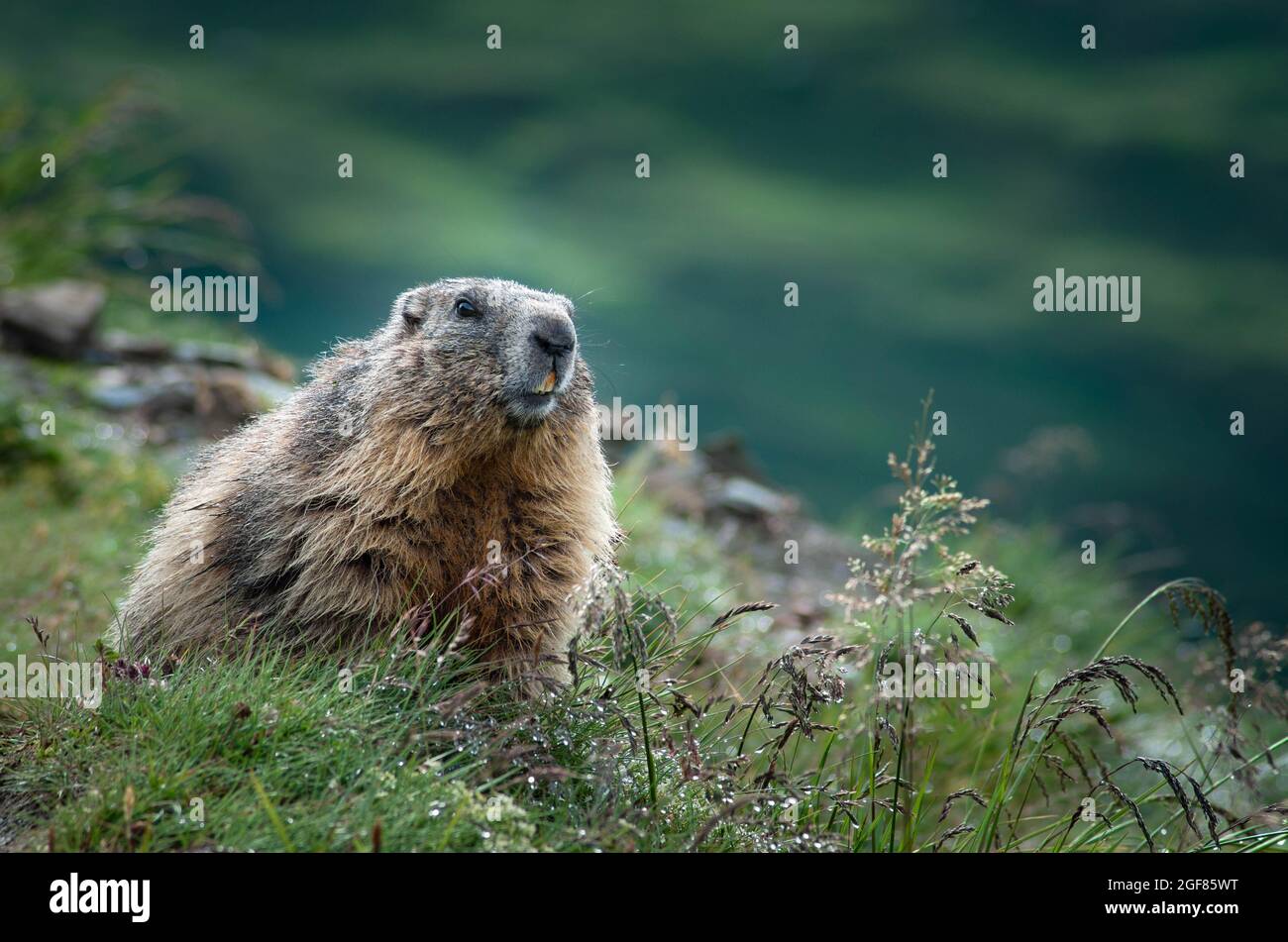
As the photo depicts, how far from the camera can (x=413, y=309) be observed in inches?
208

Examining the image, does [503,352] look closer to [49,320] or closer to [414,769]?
[414,769]

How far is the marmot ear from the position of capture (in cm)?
526

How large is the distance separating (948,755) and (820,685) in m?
3.99

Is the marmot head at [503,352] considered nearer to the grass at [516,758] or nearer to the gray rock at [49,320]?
the grass at [516,758]

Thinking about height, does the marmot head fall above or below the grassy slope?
above

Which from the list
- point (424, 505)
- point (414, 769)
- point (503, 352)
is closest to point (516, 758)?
point (414, 769)

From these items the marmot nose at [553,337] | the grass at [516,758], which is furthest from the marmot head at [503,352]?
the grass at [516,758]

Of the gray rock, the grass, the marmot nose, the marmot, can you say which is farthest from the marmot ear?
the gray rock

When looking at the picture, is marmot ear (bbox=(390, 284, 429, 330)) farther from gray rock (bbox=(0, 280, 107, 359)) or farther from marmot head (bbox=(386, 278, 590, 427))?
gray rock (bbox=(0, 280, 107, 359))

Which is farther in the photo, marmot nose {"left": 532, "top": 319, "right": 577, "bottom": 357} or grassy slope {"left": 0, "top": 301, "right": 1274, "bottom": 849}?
marmot nose {"left": 532, "top": 319, "right": 577, "bottom": 357}

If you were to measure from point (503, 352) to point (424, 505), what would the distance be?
2.36 ft

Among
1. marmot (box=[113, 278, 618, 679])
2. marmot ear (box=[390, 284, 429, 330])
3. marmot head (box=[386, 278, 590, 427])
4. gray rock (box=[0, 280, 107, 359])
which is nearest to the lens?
marmot (box=[113, 278, 618, 679])

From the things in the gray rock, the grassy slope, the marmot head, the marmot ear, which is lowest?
the grassy slope
